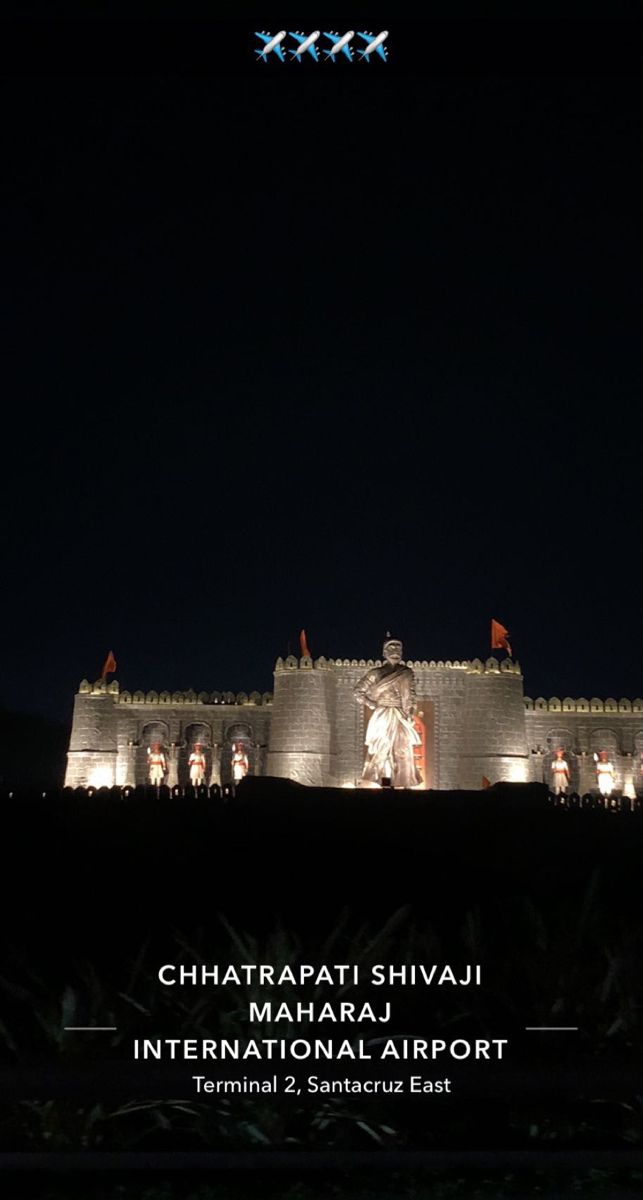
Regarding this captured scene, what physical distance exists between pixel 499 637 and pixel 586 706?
11.8ft

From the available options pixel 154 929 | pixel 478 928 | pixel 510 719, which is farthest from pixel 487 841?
pixel 510 719

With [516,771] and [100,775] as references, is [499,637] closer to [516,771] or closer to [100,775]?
[516,771]

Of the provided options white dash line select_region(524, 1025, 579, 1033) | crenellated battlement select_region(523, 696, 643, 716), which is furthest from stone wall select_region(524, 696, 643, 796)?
white dash line select_region(524, 1025, 579, 1033)

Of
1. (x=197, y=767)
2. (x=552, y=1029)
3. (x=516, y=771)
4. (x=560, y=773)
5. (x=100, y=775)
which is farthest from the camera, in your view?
(x=100, y=775)

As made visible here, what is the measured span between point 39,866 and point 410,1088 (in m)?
10.6

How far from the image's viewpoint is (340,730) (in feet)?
98.3

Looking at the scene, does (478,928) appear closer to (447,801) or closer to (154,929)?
(154,929)

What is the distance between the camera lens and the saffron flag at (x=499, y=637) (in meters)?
31.8

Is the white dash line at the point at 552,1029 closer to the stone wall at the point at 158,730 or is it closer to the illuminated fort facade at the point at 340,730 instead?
the illuminated fort facade at the point at 340,730

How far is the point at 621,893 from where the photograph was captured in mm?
13719

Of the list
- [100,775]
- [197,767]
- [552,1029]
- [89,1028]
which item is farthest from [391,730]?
[89,1028]

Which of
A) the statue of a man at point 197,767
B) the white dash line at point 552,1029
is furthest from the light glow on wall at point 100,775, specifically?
the white dash line at point 552,1029

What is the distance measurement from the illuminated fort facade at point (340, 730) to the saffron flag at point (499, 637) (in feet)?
4.05

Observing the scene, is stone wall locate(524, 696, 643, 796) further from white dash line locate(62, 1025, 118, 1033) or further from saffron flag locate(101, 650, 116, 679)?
white dash line locate(62, 1025, 118, 1033)
